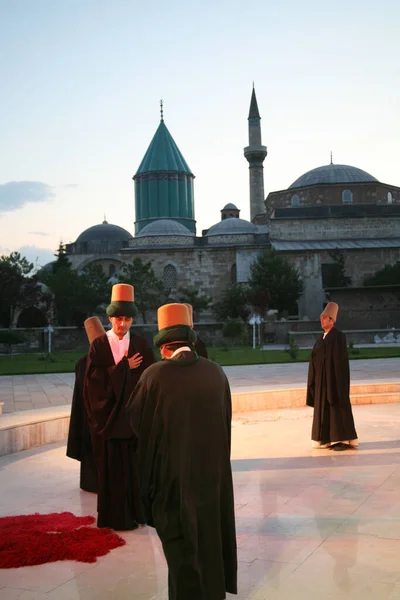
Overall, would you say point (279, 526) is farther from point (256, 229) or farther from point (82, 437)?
point (256, 229)

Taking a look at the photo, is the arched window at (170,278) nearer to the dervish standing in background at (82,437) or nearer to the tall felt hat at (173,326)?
the dervish standing in background at (82,437)

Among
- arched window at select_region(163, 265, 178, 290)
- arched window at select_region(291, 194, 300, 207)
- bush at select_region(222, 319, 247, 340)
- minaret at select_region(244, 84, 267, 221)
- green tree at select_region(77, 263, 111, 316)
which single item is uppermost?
minaret at select_region(244, 84, 267, 221)

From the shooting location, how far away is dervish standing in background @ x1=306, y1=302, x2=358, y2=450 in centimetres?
709

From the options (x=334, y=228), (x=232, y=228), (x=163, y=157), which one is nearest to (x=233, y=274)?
(x=232, y=228)

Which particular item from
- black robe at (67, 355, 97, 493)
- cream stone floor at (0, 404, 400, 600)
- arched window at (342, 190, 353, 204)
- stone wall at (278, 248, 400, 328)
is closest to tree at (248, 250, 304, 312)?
stone wall at (278, 248, 400, 328)

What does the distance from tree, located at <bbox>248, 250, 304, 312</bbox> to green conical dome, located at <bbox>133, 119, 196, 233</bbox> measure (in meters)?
11.1

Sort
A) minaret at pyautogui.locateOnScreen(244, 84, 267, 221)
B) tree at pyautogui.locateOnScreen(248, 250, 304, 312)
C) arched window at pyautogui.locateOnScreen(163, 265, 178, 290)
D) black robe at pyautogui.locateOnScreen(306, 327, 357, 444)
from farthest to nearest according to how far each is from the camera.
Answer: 1. minaret at pyautogui.locateOnScreen(244, 84, 267, 221)
2. arched window at pyautogui.locateOnScreen(163, 265, 178, 290)
3. tree at pyautogui.locateOnScreen(248, 250, 304, 312)
4. black robe at pyautogui.locateOnScreen(306, 327, 357, 444)

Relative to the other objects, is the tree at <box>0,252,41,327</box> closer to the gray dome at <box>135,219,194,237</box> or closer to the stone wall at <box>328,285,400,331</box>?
the gray dome at <box>135,219,194,237</box>

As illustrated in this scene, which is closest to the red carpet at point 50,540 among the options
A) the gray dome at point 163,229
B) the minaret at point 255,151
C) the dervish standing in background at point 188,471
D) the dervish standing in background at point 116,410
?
the dervish standing in background at point 116,410

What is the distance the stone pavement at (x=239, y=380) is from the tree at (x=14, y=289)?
17823 millimetres

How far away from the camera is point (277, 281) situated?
36844 millimetres

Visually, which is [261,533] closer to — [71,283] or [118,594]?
[118,594]

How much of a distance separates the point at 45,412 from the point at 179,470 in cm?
583

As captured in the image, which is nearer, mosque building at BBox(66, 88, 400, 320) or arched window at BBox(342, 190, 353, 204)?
mosque building at BBox(66, 88, 400, 320)
